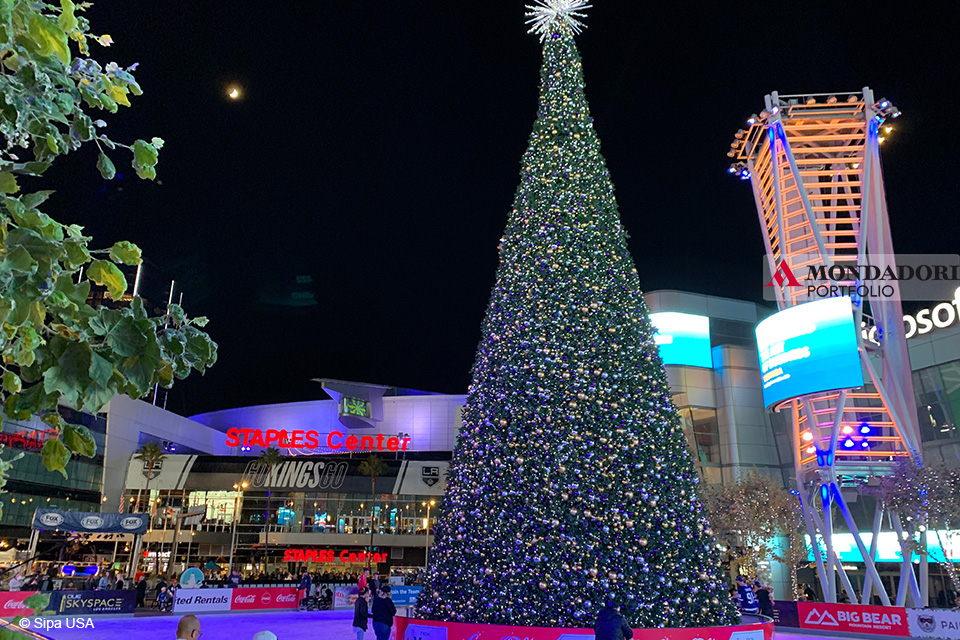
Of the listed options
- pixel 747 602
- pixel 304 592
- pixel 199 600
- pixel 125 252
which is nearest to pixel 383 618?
pixel 747 602

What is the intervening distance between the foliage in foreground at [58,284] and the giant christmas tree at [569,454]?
850cm

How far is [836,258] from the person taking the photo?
2966 cm

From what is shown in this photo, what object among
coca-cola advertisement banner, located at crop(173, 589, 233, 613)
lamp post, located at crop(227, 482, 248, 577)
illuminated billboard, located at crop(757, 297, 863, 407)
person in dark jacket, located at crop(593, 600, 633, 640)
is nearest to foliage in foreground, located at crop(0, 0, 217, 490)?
person in dark jacket, located at crop(593, 600, 633, 640)

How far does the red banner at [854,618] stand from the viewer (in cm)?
1927

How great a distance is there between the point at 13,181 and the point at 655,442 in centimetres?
977

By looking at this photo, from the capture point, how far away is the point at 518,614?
9.80 m

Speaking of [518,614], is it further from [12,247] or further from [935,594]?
[935,594]

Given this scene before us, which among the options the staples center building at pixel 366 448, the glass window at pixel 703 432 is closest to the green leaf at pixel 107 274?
the staples center building at pixel 366 448

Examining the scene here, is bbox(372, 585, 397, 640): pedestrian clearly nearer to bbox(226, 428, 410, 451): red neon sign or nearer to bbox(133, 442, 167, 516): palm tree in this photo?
bbox(133, 442, 167, 516): palm tree

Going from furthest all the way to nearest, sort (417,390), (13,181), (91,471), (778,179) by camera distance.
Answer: (417,390), (91,471), (778,179), (13,181)


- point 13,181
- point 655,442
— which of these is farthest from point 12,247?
point 655,442

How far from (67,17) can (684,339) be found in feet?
153

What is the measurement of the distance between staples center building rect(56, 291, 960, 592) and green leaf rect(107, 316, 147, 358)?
128ft

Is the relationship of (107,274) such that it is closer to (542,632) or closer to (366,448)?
(542,632)
